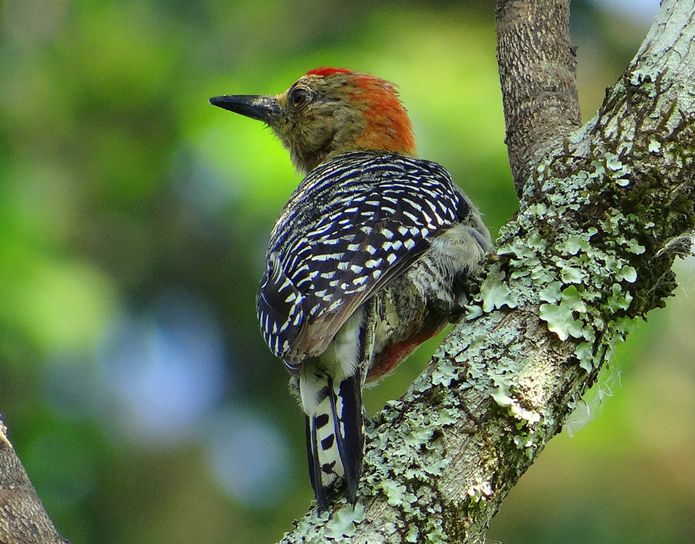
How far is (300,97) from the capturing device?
6.42 m

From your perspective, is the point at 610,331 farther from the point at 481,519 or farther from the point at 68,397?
the point at 68,397

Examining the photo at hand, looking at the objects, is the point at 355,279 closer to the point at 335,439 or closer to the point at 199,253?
the point at 335,439

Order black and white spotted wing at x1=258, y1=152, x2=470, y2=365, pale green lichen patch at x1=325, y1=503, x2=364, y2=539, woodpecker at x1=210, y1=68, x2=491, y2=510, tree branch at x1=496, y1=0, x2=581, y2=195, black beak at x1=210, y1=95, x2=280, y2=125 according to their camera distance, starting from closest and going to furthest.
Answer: pale green lichen patch at x1=325, y1=503, x2=364, y2=539
woodpecker at x1=210, y1=68, x2=491, y2=510
black and white spotted wing at x1=258, y1=152, x2=470, y2=365
tree branch at x1=496, y1=0, x2=581, y2=195
black beak at x1=210, y1=95, x2=280, y2=125

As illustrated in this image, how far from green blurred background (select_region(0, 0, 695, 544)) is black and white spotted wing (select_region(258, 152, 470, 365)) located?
4.40ft

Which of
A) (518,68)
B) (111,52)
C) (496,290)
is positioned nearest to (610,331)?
(496,290)

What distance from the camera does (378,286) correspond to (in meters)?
4.07

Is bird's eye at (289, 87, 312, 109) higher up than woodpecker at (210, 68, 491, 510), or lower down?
higher up

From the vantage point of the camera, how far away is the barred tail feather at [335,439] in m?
3.16

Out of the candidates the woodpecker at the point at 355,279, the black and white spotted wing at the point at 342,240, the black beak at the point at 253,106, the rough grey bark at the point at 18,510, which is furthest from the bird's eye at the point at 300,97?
the rough grey bark at the point at 18,510

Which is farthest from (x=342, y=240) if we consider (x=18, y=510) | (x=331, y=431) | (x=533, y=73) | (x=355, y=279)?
(x=18, y=510)

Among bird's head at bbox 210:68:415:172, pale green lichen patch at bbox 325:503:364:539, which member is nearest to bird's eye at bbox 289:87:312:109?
bird's head at bbox 210:68:415:172

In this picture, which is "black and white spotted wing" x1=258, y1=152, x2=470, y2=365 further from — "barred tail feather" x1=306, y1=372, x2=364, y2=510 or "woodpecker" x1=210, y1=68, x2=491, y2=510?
"barred tail feather" x1=306, y1=372, x2=364, y2=510

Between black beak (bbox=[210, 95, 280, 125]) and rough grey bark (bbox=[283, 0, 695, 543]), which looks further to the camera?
black beak (bbox=[210, 95, 280, 125])

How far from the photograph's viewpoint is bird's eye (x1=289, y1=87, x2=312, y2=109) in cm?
640
